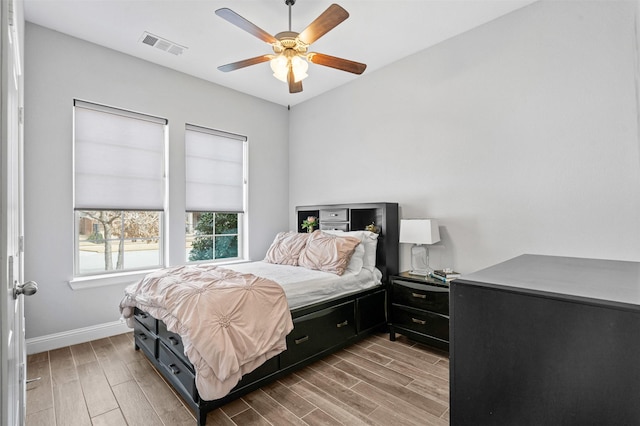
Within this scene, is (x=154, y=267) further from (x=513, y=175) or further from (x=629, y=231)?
(x=629, y=231)

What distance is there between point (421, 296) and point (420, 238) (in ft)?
1.79

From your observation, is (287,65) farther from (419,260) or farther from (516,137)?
(419,260)

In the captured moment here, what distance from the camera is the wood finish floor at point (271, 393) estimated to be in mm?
1919

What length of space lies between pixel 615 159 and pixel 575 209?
43 cm

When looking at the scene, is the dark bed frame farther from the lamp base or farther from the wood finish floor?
the lamp base

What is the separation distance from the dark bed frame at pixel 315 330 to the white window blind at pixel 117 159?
54.7 inches

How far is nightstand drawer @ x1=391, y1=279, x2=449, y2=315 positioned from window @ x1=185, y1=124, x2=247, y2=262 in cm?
245

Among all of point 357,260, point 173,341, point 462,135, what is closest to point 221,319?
point 173,341

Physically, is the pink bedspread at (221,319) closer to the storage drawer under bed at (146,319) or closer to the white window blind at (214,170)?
the storage drawer under bed at (146,319)

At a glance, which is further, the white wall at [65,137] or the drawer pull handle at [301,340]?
the white wall at [65,137]

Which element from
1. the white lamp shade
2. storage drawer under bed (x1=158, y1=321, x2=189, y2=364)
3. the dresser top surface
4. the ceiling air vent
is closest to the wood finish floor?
storage drawer under bed (x1=158, y1=321, x2=189, y2=364)

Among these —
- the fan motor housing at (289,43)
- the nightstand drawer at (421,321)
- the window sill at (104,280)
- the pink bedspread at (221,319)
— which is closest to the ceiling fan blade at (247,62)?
the fan motor housing at (289,43)

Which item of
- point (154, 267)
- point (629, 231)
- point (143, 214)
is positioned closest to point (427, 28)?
point (629, 231)

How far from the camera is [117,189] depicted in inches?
132
